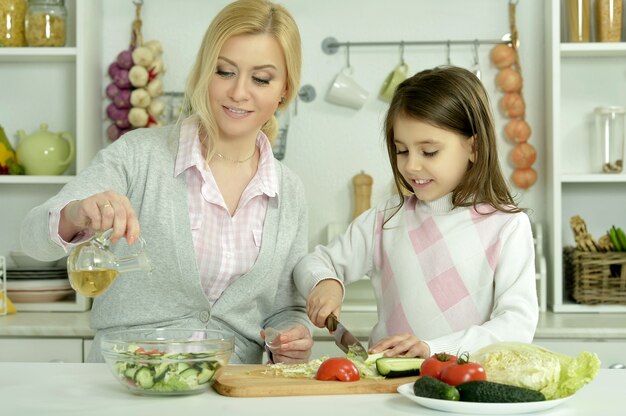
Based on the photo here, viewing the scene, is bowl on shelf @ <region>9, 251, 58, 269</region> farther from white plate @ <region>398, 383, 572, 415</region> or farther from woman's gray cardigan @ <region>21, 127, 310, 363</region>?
white plate @ <region>398, 383, 572, 415</region>

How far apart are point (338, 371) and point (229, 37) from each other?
0.82m

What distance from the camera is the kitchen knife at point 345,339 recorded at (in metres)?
1.65

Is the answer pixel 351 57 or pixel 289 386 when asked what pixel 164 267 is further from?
pixel 351 57

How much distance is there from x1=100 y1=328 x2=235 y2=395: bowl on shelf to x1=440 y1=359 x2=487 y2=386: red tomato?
1.14 feet

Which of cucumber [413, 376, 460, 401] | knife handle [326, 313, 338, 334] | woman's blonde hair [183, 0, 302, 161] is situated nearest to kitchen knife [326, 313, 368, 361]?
knife handle [326, 313, 338, 334]

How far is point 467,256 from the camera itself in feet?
6.47

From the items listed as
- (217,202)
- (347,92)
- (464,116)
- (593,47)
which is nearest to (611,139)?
(593,47)

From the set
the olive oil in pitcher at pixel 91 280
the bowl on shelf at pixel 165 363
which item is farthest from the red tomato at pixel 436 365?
the olive oil in pitcher at pixel 91 280

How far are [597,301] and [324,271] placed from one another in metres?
1.36

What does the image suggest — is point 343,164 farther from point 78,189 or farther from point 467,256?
point 78,189

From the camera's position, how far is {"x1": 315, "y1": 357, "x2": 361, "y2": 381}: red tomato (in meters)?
1.51

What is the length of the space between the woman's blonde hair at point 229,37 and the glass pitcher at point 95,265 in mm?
558

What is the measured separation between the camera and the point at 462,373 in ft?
4.50

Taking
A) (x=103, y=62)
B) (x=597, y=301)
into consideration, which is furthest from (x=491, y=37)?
(x=103, y=62)
